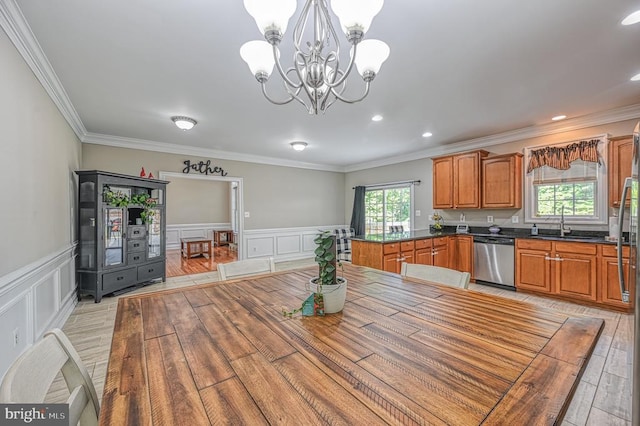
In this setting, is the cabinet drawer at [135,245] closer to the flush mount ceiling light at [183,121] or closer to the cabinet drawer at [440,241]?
the flush mount ceiling light at [183,121]

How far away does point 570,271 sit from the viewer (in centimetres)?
364

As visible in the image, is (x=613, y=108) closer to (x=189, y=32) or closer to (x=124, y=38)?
(x=189, y=32)

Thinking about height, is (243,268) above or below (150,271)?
above

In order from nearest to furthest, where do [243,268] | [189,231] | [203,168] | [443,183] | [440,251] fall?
[243,268], [440,251], [443,183], [203,168], [189,231]

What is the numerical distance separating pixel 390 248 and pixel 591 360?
2155mm

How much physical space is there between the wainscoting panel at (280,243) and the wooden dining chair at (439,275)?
4760 mm

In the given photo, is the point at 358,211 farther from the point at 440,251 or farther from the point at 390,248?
the point at 390,248

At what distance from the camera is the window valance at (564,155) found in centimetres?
379

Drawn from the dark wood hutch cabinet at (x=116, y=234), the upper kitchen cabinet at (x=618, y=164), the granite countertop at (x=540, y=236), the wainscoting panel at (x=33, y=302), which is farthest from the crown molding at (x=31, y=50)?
the upper kitchen cabinet at (x=618, y=164)

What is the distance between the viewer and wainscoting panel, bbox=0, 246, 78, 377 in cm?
187

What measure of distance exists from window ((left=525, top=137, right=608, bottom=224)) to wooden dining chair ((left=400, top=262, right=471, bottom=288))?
345 cm

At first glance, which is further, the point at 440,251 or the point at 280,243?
the point at 280,243

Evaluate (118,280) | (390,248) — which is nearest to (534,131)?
(390,248)

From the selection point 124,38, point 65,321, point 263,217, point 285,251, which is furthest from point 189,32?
point 285,251
